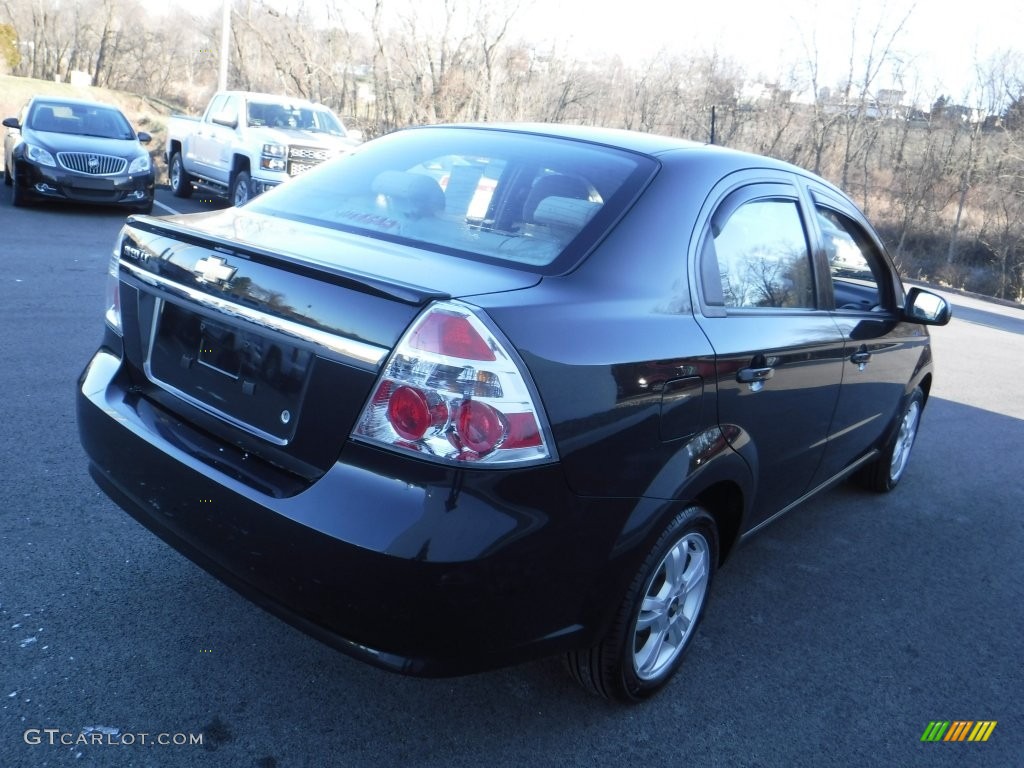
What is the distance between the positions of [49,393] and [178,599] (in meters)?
2.41

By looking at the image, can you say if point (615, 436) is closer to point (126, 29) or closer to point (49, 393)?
point (49, 393)

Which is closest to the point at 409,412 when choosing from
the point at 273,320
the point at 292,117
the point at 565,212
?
the point at 273,320

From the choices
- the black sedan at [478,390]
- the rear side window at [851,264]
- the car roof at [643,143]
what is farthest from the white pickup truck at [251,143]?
the black sedan at [478,390]

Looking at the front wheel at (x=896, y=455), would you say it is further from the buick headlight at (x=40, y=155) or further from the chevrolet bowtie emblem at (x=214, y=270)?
the buick headlight at (x=40, y=155)

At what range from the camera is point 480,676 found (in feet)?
9.46

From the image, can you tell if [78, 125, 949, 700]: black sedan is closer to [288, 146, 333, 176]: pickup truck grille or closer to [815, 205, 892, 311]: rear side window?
[815, 205, 892, 311]: rear side window

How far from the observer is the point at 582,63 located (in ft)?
76.8

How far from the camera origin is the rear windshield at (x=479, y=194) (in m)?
2.67

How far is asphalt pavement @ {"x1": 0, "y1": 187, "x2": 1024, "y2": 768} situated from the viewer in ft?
8.17

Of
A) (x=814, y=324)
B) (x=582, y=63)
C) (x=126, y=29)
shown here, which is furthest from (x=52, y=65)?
(x=814, y=324)

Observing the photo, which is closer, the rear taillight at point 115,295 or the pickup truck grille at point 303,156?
the rear taillight at point 115,295

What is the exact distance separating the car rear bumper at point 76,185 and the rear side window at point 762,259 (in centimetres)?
1129

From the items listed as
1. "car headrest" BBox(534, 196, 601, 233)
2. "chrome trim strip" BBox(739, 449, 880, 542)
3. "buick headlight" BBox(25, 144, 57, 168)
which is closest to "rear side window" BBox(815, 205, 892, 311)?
"chrome trim strip" BBox(739, 449, 880, 542)

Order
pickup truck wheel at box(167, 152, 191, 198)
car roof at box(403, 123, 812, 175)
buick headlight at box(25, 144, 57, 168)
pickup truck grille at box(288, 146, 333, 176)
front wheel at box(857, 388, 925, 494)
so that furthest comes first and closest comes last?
pickup truck wheel at box(167, 152, 191, 198) < pickup truck grille at box(288, 146, 333, 176) < buick headlight at box(25, 144, 57, 168) < front wheel at box(857, 388, 925, 494) < car roof at box(403, 123, 812, 175)
